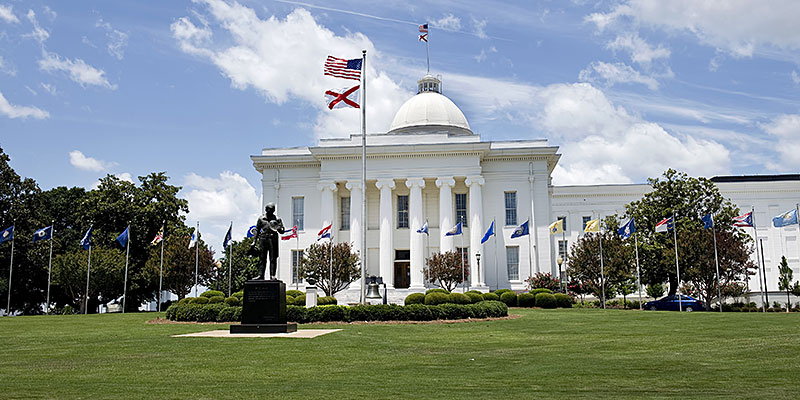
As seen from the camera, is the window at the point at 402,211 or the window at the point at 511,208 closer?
the window at the point at 511,208

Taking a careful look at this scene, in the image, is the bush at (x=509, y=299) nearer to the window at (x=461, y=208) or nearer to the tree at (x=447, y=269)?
the tree at (x=447, y=269)

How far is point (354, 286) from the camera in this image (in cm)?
5481

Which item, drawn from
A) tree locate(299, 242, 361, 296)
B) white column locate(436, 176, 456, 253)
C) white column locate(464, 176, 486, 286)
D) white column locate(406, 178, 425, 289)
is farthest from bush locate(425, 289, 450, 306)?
white column locate(436, 176, 456, 253)

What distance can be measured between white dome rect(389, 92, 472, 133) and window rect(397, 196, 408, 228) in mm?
8462

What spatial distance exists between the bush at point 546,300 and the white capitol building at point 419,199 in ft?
45.4

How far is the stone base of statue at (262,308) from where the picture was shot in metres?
19.7

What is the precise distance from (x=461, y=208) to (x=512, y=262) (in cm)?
668

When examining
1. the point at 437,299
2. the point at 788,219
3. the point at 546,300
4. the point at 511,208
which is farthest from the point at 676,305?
the point at 511,208

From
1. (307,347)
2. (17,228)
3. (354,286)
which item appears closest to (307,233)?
(354,286)

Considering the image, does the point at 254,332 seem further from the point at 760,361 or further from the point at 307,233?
the point at 307,233

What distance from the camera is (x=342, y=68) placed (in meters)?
30.6

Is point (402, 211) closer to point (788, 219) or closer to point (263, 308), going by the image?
point (788, 219)

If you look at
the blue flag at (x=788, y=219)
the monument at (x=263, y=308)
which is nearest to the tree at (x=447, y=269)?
the blue flag at (x=788, y=219)

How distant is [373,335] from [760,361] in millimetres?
10871
